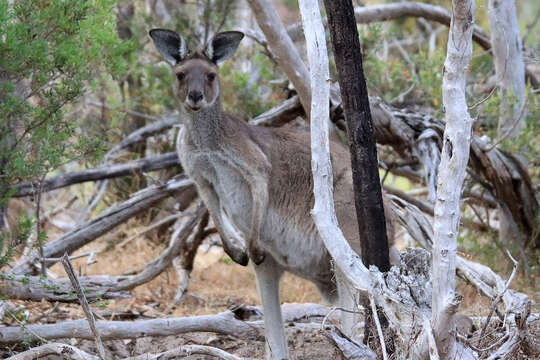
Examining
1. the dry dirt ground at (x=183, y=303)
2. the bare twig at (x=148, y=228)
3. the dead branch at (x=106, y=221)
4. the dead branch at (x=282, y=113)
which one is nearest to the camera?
the dry dirt ground at (x=183, y=303)

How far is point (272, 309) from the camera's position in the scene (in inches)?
191

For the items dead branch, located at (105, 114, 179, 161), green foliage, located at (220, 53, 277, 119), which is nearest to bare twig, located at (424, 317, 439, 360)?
green foliage, located at (220, 53, 277, 119)

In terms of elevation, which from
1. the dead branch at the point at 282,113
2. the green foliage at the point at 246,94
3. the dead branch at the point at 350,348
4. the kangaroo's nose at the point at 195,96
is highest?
the green foliage at the point at 246,94

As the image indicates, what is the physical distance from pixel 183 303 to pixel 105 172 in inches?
55.7

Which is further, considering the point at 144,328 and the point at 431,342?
the point at 144,328

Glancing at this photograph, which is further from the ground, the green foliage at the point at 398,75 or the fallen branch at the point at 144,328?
the green foliage at the point at 398,75

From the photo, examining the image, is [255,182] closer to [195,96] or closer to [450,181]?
[195,96]

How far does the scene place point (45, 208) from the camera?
27.2ft

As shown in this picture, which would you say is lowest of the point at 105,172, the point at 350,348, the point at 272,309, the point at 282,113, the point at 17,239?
the point at 350,348

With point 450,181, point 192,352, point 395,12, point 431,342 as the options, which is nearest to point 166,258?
point 192,352

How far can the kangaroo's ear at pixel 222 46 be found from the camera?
4863 mm

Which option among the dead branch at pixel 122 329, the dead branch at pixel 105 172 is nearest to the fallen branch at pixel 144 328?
the dead branch at pixel 122 329

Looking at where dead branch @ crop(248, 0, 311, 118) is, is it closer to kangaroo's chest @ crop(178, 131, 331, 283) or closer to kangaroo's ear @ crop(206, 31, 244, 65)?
kangaroo's ear @ crop(206, 31, 244, 65)

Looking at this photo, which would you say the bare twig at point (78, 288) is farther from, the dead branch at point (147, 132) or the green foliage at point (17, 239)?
the dead branch at point (147, 132)
